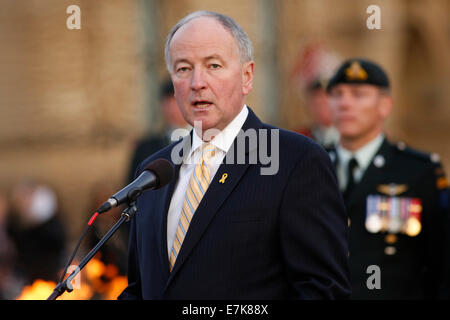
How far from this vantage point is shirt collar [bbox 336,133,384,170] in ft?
17.7

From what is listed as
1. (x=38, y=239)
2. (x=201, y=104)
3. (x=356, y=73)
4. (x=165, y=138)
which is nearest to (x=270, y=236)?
(x=201, y=104)

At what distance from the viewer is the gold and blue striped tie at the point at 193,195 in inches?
122

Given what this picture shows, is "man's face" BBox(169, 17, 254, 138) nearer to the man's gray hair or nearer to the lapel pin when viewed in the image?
the man's gray hair

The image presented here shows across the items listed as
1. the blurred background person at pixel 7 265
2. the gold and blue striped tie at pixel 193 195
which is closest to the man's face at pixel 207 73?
the gold and blue striped tie at pixel 193 195

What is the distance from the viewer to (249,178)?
3.03 meters

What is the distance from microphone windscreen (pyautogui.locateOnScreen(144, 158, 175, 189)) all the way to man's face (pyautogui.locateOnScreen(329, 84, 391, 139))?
2515 mm

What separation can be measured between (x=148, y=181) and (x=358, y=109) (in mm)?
2686

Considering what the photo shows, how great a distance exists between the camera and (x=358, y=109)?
5426 mm

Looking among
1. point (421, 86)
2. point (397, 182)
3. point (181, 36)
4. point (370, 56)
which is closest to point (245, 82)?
point (181, 36)

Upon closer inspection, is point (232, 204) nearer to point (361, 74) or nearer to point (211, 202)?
point (211, 202)

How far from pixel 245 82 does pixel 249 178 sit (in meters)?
0.44

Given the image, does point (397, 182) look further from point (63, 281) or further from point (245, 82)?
point (63, 281)

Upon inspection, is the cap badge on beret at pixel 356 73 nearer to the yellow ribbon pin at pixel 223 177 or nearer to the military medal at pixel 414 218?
the military medal at pixel 414 218

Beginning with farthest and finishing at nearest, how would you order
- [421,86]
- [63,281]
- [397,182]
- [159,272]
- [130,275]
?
1. [421,86]
2. [397,182]
3. [130,275]
4. [159,272]
5. [63,281]
